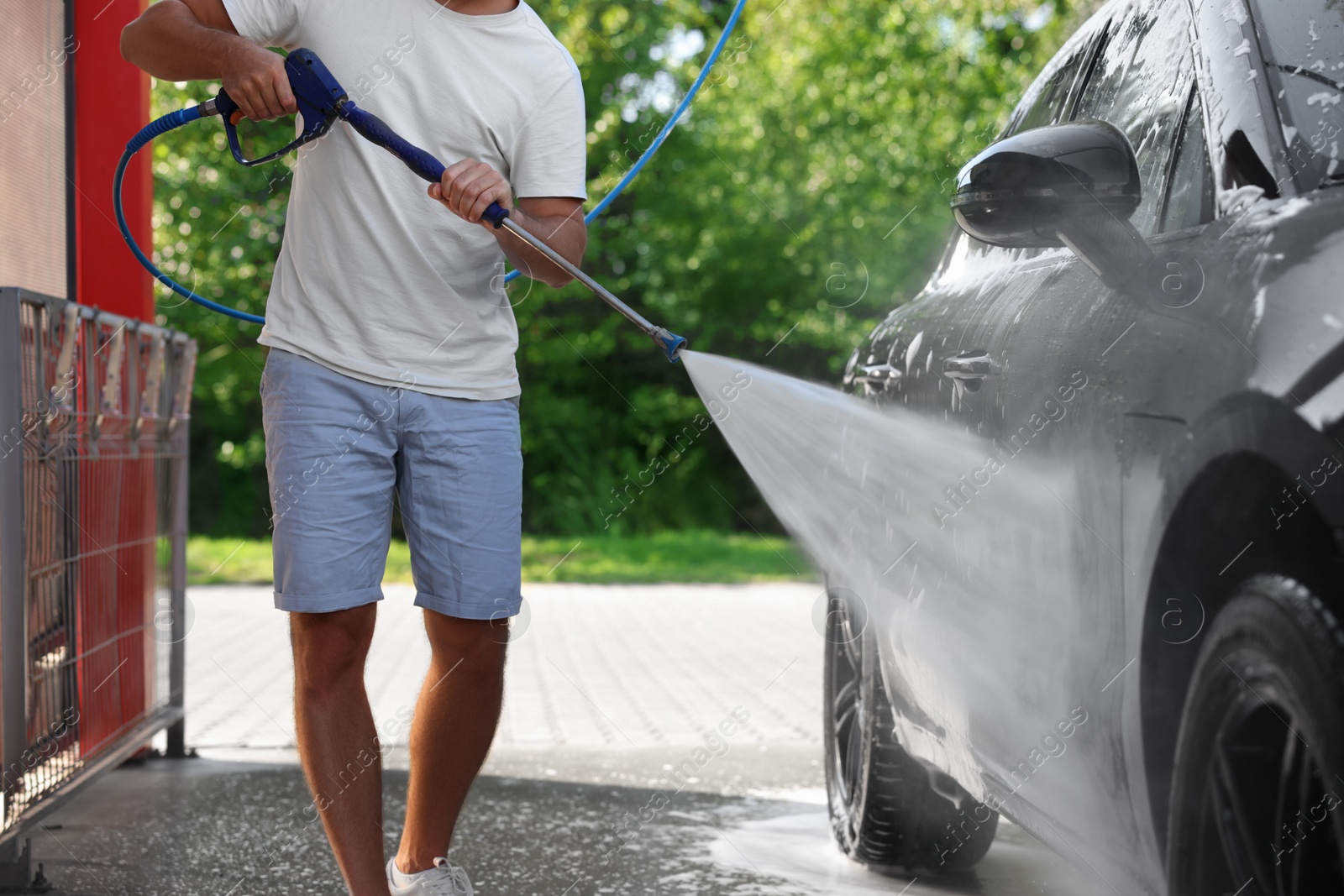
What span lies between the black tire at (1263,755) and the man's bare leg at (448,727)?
168 cm

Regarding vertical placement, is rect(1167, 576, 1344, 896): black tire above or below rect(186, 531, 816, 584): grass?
above

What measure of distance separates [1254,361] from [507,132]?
1.91 meters

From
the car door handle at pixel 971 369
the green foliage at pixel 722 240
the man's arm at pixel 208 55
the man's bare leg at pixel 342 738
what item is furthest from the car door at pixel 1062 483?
the green foliage at pixel 722 240

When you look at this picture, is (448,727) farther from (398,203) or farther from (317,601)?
(398,203)

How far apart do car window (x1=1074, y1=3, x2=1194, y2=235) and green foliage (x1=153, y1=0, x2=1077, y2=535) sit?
13.8 metres

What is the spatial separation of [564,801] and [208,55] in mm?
2649

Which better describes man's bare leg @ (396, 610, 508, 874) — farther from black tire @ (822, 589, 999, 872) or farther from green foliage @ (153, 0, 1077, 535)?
green foliage @ (153, 0, 1077, 535)

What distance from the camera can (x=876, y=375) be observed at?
3547mm

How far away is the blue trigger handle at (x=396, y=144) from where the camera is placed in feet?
9.64

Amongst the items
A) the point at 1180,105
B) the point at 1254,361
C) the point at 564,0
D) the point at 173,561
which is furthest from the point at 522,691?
the point at 564,0

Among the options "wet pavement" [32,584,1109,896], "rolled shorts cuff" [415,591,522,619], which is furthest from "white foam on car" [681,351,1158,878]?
"rolled shorts cuff" [415,591,522,619]

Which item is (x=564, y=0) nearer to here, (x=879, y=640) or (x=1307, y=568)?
(x=879, y=640)

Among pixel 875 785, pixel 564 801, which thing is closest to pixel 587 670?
pixel 564 801

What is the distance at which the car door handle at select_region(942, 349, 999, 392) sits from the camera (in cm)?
263
